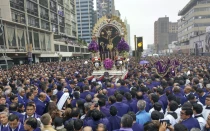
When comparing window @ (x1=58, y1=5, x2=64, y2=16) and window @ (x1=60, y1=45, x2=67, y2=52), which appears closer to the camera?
window @ (x1=60, y1=45, x2=67, y2=52)

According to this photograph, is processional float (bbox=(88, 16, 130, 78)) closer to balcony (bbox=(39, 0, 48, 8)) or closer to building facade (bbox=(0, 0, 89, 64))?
building facade (bbox=(0, 0, 89, 64))

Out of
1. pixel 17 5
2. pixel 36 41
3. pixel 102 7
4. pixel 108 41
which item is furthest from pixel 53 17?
pixel 102 7

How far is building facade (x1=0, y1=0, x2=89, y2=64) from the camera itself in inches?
1145

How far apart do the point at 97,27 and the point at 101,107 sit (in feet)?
47.9

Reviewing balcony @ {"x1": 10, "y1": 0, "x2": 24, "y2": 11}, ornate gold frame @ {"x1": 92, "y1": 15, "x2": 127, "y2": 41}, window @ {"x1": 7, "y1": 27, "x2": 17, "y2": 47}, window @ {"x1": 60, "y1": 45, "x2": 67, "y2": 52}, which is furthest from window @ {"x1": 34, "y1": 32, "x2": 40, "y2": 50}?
ornate gold frame @ {"x1": 92, "y1": 15, "x2": 127, "y2": 41}

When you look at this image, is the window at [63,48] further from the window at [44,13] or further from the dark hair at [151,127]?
the dark hair at [151,127]

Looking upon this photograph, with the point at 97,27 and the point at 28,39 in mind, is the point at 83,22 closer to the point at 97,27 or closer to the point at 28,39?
the point at 28,39

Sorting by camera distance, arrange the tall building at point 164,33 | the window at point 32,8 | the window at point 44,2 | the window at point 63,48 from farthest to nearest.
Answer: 1. the tall building at point 164,33
2. the window at point 63,48
3. the window at point 44,2
4. the window at point 32,8

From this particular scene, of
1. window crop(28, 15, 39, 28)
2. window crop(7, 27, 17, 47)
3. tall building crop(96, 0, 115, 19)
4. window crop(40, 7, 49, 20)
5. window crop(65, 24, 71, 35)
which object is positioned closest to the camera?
window crop(7, 27, 17, 47)

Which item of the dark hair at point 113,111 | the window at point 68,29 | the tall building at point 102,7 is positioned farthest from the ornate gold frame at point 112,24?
the tall building at point 102,7

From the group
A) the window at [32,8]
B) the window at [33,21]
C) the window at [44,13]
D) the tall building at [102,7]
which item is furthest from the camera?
the tall building at [102,7]

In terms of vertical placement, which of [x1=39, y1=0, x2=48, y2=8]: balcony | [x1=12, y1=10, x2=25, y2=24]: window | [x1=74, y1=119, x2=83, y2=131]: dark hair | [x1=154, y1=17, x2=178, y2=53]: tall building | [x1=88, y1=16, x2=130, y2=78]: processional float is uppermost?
[x1=154, y1=17, x2=178, y2=53]: tall building

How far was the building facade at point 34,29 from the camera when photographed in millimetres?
29078

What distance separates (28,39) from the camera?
111ft
